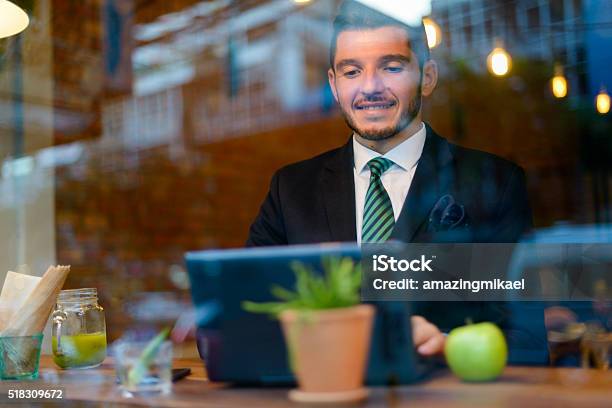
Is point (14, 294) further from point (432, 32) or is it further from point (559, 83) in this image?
point (559, 83)

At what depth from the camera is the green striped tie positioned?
76.2 inches

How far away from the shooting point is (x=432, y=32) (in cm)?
254

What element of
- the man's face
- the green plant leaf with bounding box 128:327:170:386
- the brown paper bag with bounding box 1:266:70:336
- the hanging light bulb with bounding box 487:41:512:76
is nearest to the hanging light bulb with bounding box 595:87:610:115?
the hanging light bulb with bounding box 487:41:512:76

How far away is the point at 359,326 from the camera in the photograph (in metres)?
1.02

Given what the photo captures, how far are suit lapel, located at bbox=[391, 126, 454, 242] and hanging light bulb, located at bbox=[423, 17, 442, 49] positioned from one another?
40cm

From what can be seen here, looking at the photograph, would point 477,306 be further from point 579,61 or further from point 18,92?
point 18,92

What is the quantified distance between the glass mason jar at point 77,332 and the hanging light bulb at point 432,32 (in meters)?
1.31

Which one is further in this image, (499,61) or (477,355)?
(499,61)

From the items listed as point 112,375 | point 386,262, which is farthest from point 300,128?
point 112,375

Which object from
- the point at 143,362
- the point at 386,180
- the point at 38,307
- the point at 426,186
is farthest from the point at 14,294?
the point at 426,186

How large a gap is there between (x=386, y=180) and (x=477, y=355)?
0.89 metres

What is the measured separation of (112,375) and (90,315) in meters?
0.28

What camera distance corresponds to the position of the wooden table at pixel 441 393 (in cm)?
104

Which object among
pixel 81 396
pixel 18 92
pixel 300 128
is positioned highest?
pixel 18 92
